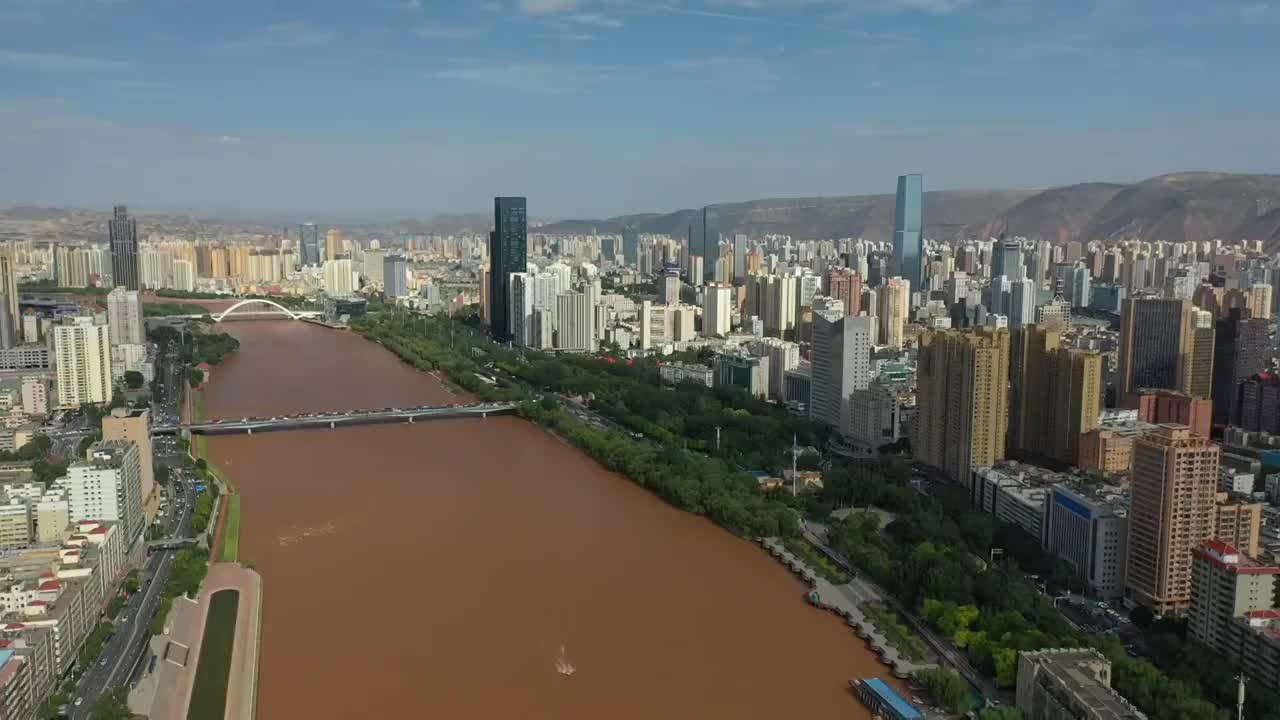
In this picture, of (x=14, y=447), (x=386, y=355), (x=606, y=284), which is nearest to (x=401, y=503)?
(x=14, y=447)

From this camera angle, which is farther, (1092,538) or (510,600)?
(1092,538)

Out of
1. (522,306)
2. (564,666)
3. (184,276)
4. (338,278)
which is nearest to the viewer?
(564,666)

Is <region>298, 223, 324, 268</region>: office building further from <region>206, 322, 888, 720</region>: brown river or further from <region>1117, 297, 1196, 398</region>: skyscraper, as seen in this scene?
<region>1117, 297, 1196, 398</region>: skyscraper

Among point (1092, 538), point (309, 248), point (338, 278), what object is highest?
point (309, 248)

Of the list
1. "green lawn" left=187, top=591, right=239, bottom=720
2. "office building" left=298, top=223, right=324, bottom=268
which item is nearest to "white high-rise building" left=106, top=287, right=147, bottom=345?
"green lawn" left=187, top=591, right=239, bottom=720

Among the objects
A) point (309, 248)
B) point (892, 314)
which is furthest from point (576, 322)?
point (309, 248)

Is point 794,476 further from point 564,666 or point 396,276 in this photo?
point 396,276

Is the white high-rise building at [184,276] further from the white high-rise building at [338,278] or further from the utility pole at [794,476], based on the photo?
the utility pole at [794,476]
